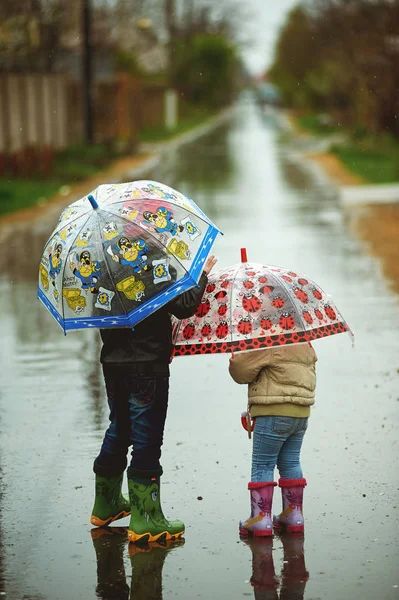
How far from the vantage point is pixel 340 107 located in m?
43.9

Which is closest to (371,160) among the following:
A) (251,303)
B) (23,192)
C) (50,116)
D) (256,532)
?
(50,116)

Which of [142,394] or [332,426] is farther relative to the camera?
[332,426]

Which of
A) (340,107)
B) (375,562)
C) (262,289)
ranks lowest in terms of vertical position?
(375,562)

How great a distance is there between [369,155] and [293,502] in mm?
25853

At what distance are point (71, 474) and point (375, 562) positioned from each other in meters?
1.84

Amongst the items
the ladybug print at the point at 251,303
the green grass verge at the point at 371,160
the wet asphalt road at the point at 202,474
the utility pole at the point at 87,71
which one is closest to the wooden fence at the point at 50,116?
the utility pole at the point at 87,71

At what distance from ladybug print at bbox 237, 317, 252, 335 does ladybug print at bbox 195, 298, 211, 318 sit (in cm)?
18

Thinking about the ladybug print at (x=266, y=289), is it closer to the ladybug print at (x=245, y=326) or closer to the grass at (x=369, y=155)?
the ladybug print at (x=245, y=326)

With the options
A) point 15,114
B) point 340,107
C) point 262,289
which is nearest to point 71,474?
point 262,289

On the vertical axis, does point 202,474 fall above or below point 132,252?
below

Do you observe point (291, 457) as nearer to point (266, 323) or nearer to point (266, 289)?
point (266, 323)

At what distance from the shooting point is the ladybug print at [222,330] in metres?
4.64

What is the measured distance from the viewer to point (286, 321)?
4.62 metres

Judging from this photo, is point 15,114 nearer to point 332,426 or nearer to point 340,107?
point 340,107
